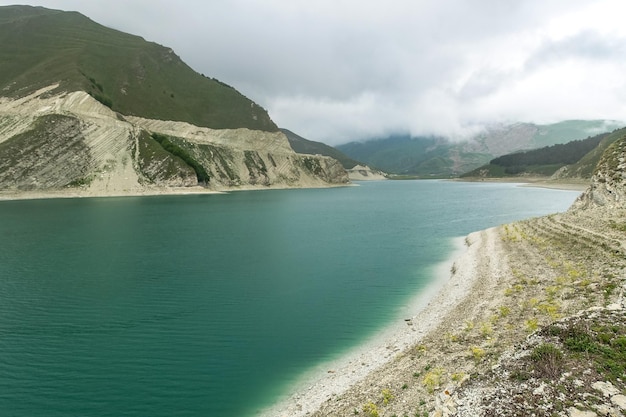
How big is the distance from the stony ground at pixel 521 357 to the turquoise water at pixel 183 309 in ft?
15.1

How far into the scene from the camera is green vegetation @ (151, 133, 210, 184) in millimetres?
161587

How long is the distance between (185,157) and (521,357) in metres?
160

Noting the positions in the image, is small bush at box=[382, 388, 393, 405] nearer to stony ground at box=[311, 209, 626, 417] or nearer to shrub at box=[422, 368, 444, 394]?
stony ground at box=[311, 209, 626, 417]

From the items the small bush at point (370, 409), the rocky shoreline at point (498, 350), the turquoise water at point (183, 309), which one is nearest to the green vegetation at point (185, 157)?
the turquoise water at point (183, 309)

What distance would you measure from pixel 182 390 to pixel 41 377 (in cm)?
702

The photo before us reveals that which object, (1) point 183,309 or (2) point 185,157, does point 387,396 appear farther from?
(2) point 185,157

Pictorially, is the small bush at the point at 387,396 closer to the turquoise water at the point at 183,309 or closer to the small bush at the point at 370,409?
the small bush at the point at 370,409

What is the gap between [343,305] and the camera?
3005 cm

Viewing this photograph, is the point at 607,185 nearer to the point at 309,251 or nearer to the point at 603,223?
the point at 603,223

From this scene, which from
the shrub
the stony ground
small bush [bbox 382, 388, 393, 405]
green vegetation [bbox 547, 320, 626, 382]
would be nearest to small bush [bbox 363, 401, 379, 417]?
the stony ground

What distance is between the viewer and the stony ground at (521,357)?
42.9 feet

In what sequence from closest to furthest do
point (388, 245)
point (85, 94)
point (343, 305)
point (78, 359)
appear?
point (78, 359), point (343, 305), point (388, 245), point (85, 94)

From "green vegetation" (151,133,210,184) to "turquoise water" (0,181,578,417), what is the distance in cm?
9886

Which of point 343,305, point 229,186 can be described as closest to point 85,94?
point 229,186
